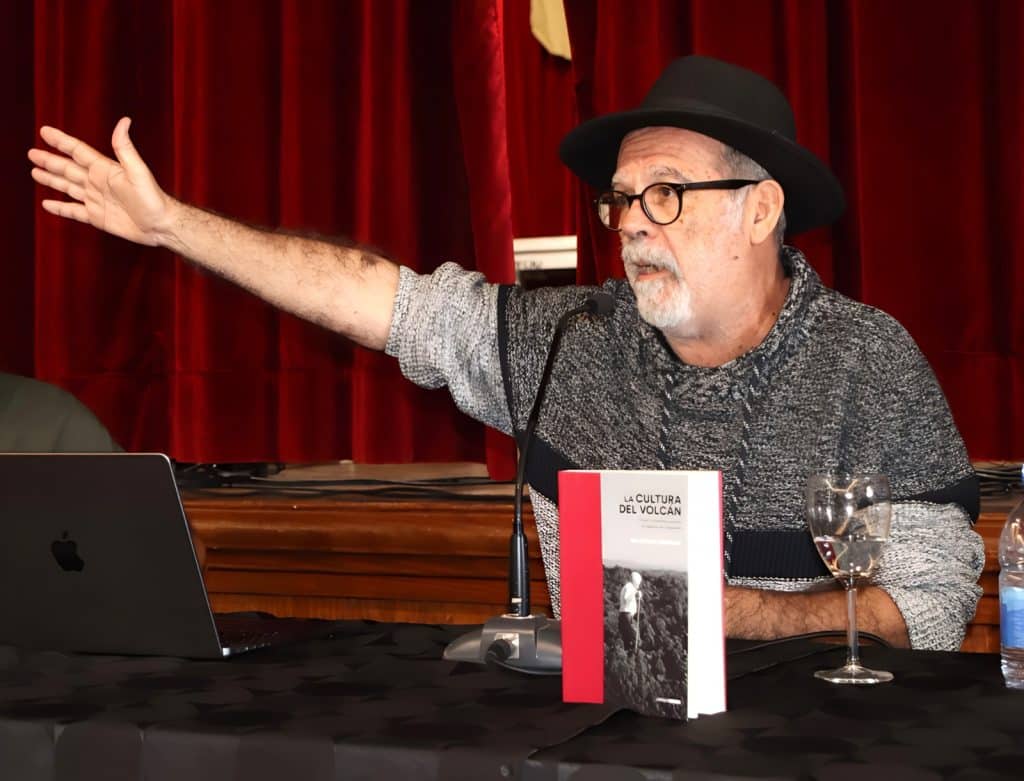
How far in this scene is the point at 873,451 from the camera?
1.76 metres

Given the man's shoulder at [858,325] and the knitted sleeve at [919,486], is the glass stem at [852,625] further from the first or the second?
the man's shoulder at [858,325]

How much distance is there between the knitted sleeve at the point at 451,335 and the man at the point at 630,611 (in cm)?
95

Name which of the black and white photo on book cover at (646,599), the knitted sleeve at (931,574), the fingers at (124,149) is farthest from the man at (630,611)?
the fingers at (124,149)

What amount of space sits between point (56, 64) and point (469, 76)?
A: 1.05m

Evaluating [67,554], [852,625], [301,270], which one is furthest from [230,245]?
[852,625]

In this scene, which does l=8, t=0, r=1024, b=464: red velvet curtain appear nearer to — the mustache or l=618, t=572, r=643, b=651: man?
the mustache

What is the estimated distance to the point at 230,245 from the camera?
6.23 feet

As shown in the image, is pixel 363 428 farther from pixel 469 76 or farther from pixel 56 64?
pixel 56 64

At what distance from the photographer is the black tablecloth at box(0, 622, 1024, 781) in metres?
0.91

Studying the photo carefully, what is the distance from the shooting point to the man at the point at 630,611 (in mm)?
1043

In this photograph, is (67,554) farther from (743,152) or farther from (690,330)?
(743,152)

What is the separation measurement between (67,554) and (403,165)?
1554mm

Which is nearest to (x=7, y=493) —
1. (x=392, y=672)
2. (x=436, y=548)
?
(x=392, y=672)

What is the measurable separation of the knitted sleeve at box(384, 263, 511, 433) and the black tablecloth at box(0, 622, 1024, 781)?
75cm
